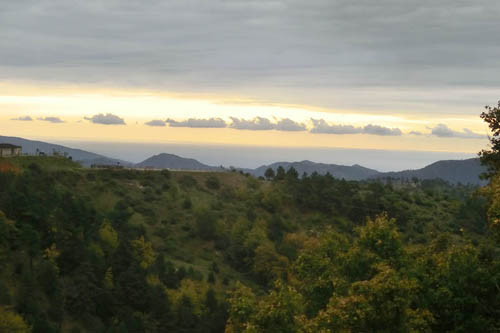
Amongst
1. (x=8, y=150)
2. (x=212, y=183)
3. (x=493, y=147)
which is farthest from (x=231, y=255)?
(x=493, y=147)

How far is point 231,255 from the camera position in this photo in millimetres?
76250

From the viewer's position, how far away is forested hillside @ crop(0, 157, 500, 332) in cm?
2248

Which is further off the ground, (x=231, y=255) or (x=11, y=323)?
(x=11, y=323)

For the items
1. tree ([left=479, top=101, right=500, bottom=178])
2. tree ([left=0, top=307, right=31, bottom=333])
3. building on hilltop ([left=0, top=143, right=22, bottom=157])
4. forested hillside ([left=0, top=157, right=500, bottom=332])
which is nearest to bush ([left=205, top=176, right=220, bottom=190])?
forested hillside ([left=0, top=157, right=500, bottom=332])

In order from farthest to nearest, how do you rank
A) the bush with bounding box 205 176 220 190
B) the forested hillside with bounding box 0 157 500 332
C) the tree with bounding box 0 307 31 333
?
1. the bush with bounding box 205 176 220 190
2. the tree with bounding box 0 307 31 333
3. the forested hillside with bounding box 0 157 500 332

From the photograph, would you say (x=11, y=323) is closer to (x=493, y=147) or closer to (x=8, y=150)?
(x=493, y=147)

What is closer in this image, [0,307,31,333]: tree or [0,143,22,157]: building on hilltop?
[0,307,31,333]: tree

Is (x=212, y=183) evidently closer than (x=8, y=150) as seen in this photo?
No

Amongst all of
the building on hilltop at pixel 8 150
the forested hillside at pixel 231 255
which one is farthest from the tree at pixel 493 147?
the building on hilltop at pixel 8 150

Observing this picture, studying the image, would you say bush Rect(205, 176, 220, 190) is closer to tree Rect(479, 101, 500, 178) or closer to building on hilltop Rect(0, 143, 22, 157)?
building on hilltop Rect(0, 143, 22, 157)

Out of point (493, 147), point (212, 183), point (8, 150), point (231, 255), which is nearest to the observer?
point (493, 147)

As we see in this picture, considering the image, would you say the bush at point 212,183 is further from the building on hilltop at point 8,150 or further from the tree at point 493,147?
the tree at point 493,147

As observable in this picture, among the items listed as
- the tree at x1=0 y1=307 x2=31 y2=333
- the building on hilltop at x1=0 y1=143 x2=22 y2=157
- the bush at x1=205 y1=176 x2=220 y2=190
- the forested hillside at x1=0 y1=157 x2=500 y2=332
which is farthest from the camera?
the bush at x1=205 y1=176 x2=220 y2=190

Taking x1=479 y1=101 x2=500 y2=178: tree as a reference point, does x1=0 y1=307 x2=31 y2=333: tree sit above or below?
below
